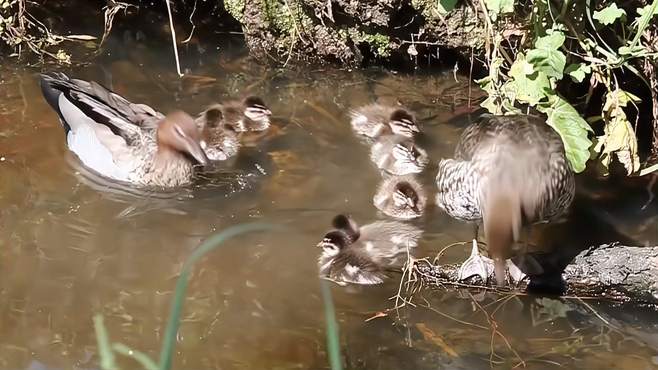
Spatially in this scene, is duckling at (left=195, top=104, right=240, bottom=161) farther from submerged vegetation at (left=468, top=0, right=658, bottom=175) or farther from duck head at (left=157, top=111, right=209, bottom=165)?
submerged vegetation at (left=468, top=0, right=658, bottom=175)

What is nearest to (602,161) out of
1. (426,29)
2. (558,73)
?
(558,73)

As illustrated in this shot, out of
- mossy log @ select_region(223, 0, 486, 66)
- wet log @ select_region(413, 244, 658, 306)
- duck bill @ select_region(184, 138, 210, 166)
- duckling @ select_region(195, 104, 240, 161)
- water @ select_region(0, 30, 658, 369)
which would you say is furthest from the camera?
mossy log @ select_region(223, 0, 486, 66)

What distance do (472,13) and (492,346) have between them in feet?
7.89

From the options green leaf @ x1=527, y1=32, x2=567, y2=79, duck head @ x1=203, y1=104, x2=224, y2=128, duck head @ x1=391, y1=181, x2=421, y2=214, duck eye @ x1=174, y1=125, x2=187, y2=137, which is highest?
green leaf @ x1=527, y1=32, x2=567, y2=79

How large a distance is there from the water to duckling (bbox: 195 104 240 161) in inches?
4.1

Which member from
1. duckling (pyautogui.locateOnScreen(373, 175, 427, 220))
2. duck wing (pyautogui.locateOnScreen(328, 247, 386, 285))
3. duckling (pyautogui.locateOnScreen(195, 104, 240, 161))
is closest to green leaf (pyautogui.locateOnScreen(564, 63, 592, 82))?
duckling (pyautogui.locateOnScreen(373, 175, 427, 220))

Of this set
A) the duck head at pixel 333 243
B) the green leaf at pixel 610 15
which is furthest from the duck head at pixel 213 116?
the green leaf at pixel 610 15

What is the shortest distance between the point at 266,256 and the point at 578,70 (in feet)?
5.28

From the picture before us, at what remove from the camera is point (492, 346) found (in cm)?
338

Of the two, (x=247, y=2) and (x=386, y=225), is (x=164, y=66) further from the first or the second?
(x=386, y=225)

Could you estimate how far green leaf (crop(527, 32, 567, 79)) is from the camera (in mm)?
3760

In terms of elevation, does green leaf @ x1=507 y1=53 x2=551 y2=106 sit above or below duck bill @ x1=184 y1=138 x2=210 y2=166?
above

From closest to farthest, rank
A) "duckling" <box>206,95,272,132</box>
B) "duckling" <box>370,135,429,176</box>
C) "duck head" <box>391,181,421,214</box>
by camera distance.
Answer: "duck head" <box>391,181,421,214</box> < "duckling" <box>370,135,429,176</box> < "duckling" <box>206,95,272,132</box>

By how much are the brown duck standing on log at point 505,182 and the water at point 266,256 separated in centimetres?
29
